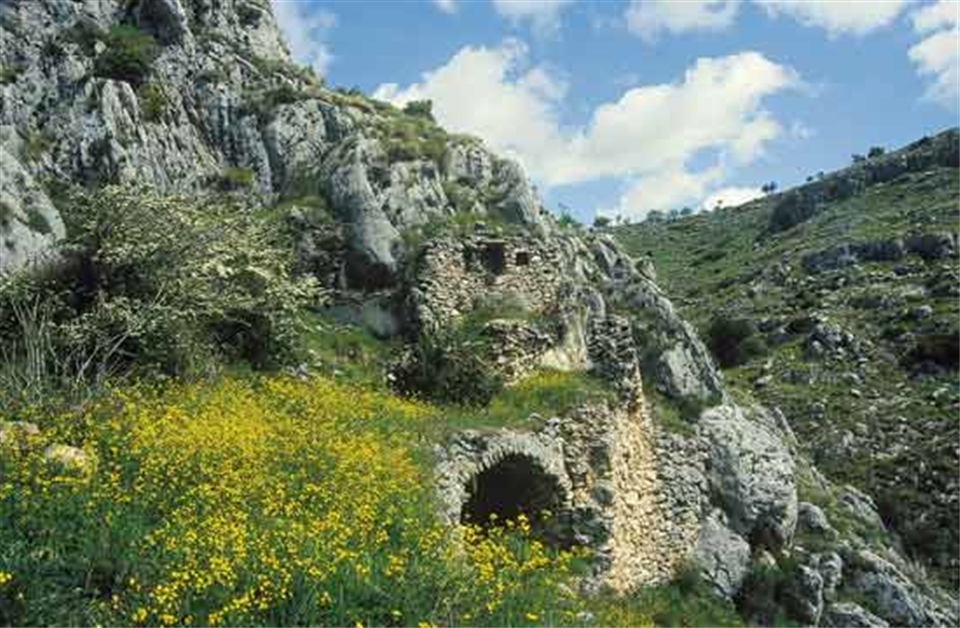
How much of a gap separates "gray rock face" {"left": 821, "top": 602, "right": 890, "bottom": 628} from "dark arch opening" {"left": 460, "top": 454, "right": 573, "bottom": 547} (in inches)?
332

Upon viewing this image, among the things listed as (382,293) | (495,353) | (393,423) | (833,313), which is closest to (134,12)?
(382,293)

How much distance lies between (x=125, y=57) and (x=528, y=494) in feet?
51.3

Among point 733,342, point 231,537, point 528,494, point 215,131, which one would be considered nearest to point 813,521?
point 528,494

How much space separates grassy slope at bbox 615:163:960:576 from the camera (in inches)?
1436

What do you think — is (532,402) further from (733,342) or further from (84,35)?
(733,342)

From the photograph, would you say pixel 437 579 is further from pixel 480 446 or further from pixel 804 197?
pixel 804 197

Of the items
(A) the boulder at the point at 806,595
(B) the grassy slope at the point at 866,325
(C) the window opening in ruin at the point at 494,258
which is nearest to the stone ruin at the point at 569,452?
(C) the window opening in ruin at the point at 494,258

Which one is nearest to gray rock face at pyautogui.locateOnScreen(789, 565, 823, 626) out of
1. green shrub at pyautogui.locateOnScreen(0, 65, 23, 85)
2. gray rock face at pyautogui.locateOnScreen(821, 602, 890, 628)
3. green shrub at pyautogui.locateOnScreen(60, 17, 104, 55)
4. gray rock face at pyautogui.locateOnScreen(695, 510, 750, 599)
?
gray rock face at pyautogui.locateOnScreen(821, 602, 890, 628)

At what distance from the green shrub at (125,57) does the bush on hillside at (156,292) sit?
6697 mm

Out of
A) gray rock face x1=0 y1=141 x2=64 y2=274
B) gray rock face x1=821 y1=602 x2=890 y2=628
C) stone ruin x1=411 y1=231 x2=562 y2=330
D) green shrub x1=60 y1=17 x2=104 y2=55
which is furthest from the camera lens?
green shrub x1=60 y1=17 x2=104 y2=55

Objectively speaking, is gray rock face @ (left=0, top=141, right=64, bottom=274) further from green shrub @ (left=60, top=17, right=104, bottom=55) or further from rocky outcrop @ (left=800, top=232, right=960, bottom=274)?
rocky outcrop @ (left=800, top=232, right=960, bottom=274)

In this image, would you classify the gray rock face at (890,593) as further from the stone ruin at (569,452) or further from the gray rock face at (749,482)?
the stone ruin at (569,452)

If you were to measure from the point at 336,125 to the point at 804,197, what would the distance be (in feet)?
238

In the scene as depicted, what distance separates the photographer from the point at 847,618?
Answer: 22172 millimetres
